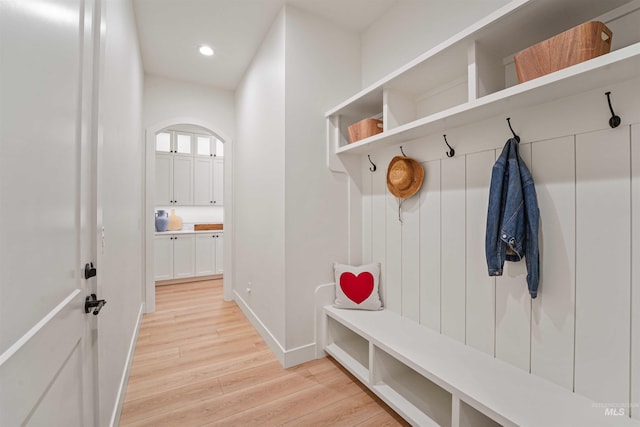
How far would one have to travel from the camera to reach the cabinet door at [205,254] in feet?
15.3

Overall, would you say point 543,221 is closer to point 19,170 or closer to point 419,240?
point 419,240

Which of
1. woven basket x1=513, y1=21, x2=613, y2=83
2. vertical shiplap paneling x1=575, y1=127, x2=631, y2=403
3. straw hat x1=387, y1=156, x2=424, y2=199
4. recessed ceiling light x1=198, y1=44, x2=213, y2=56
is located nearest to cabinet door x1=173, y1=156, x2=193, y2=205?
recessed ceiling light x1=198, y1=44, x2=213, y2=56

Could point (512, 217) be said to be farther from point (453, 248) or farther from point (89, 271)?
point (89, 271)

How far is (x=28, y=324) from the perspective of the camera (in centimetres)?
62

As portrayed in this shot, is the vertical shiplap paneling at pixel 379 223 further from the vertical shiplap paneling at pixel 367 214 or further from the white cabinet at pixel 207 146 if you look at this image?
the white cabinet at pixel 207 146

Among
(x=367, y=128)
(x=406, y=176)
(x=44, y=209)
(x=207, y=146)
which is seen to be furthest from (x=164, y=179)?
(x=44, y=209)

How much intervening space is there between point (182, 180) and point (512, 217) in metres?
4.79

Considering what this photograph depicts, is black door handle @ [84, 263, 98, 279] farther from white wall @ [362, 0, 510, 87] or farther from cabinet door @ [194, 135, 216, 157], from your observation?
cabinet door @ [194, 135, 216, 157]

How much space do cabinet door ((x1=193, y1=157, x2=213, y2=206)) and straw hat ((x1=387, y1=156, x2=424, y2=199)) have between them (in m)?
3.94

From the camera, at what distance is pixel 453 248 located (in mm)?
1667

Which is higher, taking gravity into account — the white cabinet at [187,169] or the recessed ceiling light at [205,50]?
the recessed ceiling light at [205,50]

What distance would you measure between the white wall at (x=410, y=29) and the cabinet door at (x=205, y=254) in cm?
362

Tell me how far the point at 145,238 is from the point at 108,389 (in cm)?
215

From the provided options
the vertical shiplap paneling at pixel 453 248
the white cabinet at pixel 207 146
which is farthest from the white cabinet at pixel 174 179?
the vertical shiplap paneling at pixel 453 248
